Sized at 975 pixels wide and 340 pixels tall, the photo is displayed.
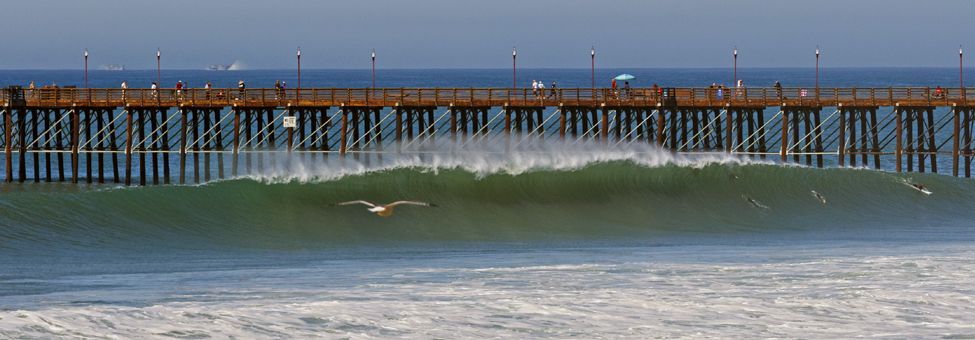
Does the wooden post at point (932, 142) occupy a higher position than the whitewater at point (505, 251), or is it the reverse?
the wooden post at point (932, 142)

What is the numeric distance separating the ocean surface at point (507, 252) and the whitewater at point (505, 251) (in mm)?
81

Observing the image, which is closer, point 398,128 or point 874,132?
point 398,128

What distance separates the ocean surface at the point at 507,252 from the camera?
24.3 m

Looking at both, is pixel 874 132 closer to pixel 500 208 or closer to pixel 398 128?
pixel 398 128

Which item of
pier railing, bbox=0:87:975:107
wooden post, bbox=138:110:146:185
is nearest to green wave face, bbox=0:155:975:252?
pier railing, bbox=0:87:975:107

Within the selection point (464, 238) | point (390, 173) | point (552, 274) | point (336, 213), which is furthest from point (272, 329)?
point (390, 173)

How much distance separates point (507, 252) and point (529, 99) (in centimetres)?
2180

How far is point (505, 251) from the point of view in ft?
125

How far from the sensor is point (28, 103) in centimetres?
6138

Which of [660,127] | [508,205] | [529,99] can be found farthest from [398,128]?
[508,205]

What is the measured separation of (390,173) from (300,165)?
275 centimetres

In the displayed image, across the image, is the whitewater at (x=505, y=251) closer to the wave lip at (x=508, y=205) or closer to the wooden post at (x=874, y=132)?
the wave lip at (x=508, y=205)

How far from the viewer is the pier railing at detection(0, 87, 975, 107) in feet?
193

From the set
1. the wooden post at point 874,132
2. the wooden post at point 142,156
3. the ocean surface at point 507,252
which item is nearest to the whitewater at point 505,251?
the ocean surface at point 507,252
